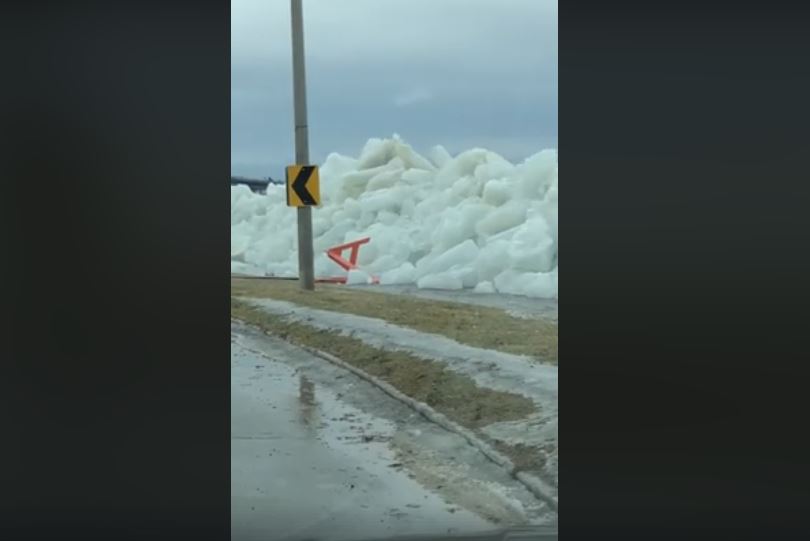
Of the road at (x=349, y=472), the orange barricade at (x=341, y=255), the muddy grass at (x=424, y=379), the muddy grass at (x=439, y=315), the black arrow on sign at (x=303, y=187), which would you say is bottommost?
the road at (x=349, y=472)

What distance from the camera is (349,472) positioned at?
5891mm

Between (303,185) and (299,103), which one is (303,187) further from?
(299,103)

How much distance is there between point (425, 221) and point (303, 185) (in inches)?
124

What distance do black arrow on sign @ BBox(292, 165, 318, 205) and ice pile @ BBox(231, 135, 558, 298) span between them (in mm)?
1258

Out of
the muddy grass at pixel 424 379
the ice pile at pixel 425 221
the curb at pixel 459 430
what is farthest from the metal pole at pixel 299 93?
the curb at pixel 459 430

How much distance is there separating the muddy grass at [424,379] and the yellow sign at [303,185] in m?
1.71

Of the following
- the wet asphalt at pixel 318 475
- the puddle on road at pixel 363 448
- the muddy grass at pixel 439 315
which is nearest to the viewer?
the wet asphalt at pixel 318 475

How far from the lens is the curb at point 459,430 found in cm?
535

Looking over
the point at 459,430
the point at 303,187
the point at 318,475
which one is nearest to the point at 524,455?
the point at 459,430

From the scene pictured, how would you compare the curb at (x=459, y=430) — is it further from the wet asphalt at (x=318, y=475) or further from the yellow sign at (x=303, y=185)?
the yellow sign at (x=303, y=185)
